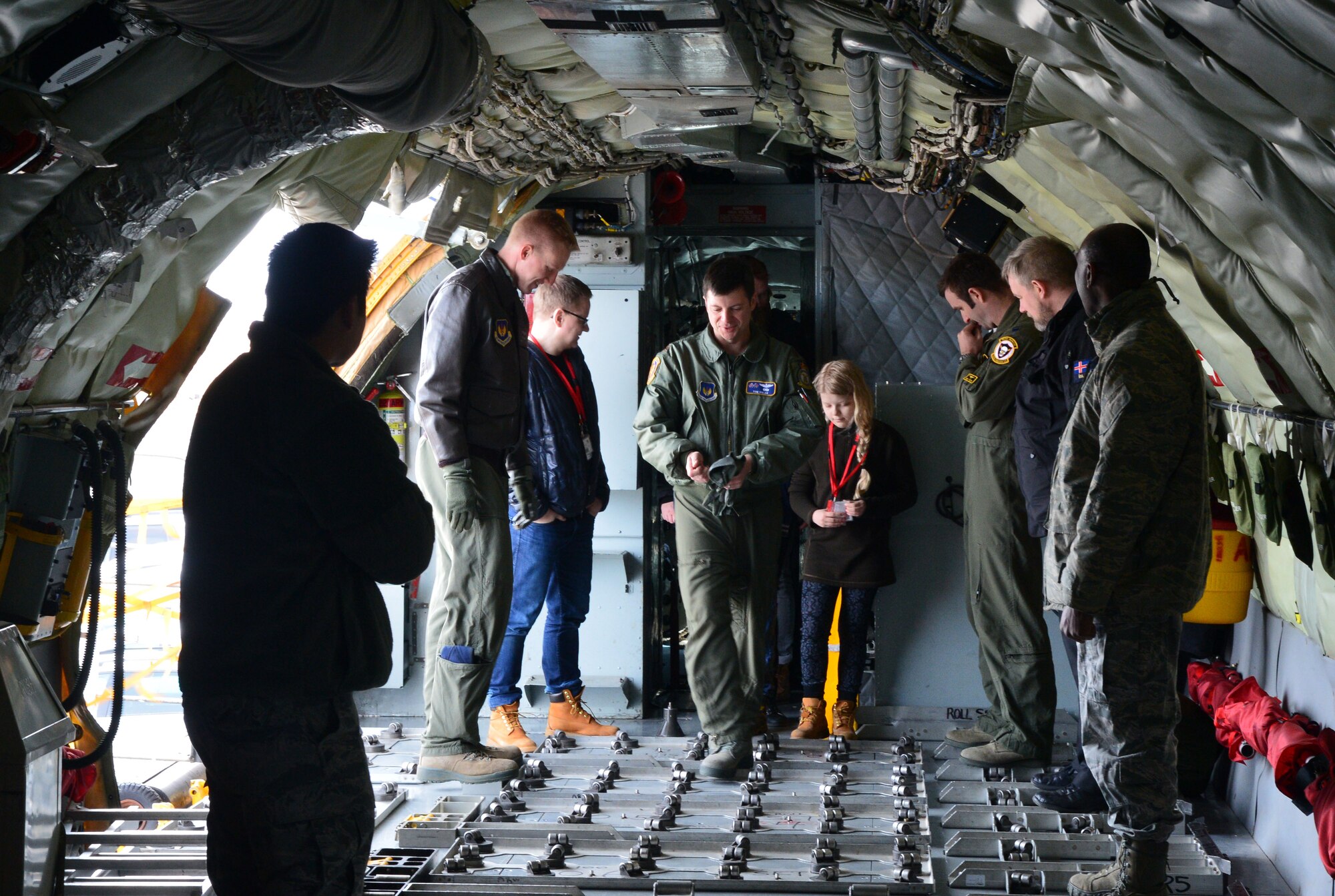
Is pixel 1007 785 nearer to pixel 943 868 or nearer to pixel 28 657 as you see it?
pixel 943 868

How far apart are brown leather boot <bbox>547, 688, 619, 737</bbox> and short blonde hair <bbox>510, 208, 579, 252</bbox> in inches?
88.3

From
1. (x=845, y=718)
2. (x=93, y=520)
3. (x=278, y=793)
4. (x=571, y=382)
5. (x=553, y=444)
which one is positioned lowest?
(x=845, y=718)

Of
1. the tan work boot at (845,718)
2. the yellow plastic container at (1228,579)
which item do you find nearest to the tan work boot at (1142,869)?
the yellow plastic container at (1228,579)

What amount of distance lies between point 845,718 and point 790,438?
149cm

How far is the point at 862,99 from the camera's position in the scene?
441 centimetres

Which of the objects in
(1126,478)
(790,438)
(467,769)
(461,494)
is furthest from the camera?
(790,438)

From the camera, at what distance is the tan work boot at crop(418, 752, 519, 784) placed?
5.24 m

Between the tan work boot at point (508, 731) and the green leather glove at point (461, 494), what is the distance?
1.11 meters

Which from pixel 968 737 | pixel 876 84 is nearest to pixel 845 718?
pixel 968 737

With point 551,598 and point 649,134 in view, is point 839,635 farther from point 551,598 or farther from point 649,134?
point 649,134

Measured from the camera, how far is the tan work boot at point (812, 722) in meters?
6.05

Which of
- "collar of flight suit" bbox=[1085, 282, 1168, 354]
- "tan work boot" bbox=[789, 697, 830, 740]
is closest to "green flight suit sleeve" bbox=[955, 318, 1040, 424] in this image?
"collar of flight suit" bbox=[1085, 282, 1168, 354]

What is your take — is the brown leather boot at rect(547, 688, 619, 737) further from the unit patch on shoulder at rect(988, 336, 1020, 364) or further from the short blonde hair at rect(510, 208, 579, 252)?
the unit patch on shoulder at rect(988, 336, 1020, 364)

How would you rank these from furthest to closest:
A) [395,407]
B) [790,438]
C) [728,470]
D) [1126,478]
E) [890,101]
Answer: [395,407], [790,438], [728,470], [890,101], [1126,478]
